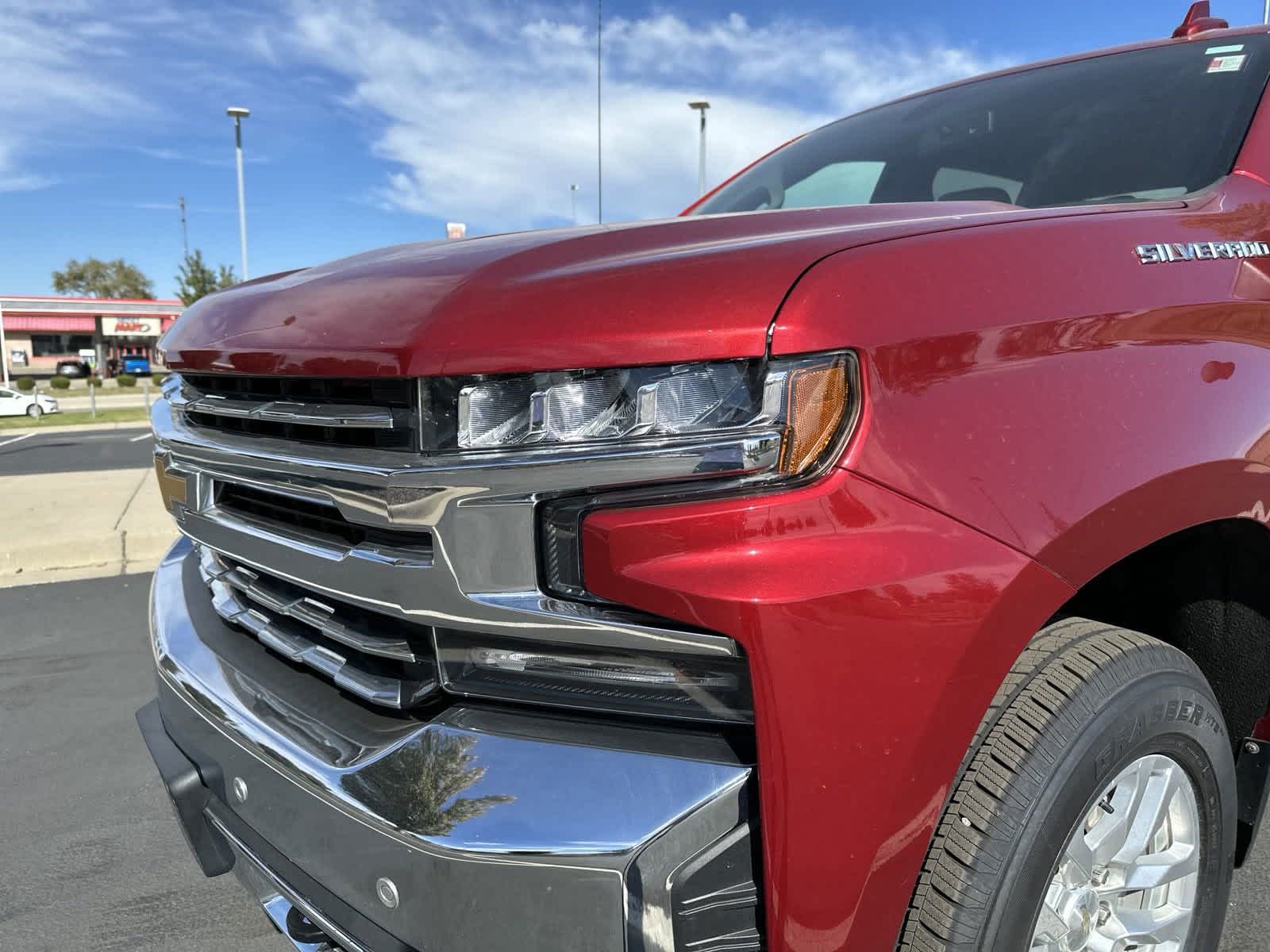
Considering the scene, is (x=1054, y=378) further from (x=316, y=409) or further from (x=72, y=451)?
(x=72, y=451)

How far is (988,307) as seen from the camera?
4.25ft

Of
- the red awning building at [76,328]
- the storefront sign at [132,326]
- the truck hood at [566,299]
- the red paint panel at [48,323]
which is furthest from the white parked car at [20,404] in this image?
the red paint panel at [48,323]

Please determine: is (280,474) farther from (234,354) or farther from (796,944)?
(796,944)

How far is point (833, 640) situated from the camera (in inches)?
44.1

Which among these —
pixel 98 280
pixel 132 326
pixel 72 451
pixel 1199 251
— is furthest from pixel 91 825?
pixel 98 280

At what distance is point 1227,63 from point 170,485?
2769 mm

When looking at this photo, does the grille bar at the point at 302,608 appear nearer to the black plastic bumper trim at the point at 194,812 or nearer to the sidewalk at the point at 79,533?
the black plastic bumper trim at the point at 194,812

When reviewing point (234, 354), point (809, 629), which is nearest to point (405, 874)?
point (809, 629)

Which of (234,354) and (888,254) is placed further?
(234,354)

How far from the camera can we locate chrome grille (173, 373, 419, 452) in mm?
1346

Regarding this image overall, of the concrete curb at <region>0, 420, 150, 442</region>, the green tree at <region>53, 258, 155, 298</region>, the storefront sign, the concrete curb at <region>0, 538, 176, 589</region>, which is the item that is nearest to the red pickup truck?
the concrete curb at <region>0, 538, 176, 589</region>

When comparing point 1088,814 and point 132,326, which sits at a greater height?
point 132,326

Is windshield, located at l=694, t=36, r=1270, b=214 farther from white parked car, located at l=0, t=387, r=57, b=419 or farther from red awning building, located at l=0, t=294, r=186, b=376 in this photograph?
red awning building, located at l=0, t=294, r=186, b=376

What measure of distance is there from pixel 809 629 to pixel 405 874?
0.66 metres
